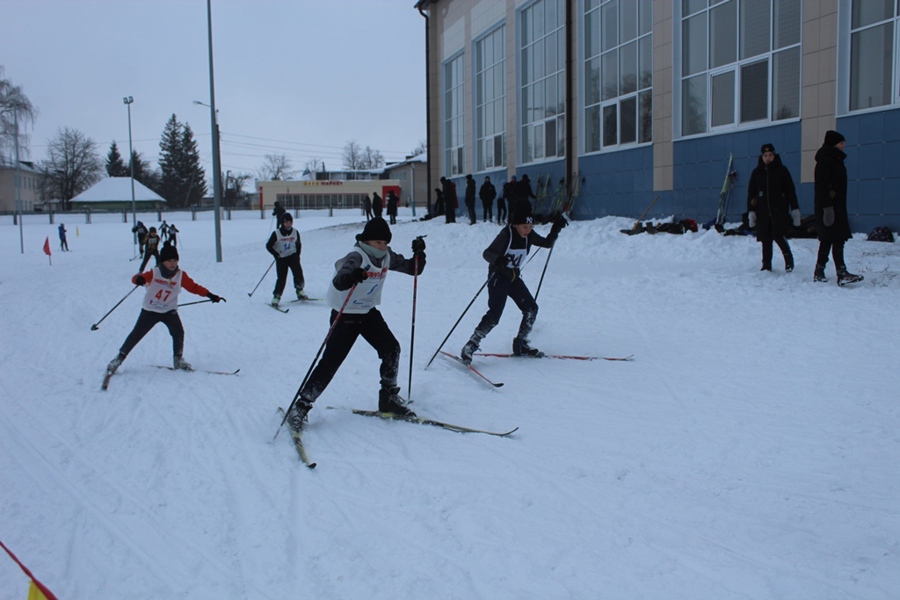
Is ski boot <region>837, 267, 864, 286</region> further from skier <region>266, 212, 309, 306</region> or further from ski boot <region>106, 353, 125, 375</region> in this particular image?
ski boot <region>106, 353, 125, 375</region>

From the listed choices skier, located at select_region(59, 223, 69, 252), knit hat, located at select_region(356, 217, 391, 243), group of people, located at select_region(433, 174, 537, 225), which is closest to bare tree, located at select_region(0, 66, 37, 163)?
skier, located at select_region(59, 223, 69, 252)

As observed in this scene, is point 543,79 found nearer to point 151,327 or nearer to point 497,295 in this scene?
point 497,295

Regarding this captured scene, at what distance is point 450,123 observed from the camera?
29266 mm

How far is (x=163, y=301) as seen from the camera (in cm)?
760

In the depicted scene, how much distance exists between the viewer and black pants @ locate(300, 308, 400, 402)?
5297 millimetres

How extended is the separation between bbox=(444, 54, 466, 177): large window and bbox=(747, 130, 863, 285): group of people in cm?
1880

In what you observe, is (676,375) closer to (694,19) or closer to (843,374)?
(843,374)

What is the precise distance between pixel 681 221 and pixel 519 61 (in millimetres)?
10019

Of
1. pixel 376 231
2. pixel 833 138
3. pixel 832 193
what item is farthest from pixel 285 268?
pixel 833 138

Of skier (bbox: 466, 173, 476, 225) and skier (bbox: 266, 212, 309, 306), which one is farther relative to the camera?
skier (bbox: 466, 173, 476, 225)

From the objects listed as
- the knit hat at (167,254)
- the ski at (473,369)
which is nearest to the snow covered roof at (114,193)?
the knit hat at (167,254)

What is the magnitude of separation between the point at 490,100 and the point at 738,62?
11.9 m

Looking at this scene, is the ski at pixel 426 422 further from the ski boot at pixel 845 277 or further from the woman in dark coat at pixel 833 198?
the ski boot at pixel 845 277

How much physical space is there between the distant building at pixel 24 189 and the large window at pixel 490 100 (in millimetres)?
58220
